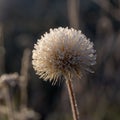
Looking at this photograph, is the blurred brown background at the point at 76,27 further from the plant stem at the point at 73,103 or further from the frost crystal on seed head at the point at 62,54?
the plant stem at the point at 73,103

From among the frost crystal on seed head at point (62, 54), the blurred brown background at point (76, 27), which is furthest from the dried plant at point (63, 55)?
the blurred brown background at point (76, 27)

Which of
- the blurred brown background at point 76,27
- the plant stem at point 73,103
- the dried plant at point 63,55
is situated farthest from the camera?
the blurred brown background at point 76,27

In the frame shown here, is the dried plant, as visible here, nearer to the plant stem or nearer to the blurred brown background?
the plant stem

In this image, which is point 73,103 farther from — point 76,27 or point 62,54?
point 76,27

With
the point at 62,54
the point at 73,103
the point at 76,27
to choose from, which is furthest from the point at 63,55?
the point at 76,27

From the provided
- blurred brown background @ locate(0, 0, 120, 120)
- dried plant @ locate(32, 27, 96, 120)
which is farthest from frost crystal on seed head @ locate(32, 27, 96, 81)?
blurred brown background @ locate(0, 0, 120, 120)
